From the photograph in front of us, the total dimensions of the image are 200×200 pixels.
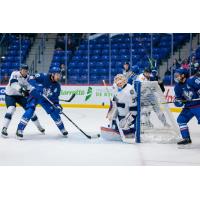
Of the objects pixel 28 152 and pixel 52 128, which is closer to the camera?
pixel 28 152

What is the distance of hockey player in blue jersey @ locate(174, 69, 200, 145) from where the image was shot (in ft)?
11.0

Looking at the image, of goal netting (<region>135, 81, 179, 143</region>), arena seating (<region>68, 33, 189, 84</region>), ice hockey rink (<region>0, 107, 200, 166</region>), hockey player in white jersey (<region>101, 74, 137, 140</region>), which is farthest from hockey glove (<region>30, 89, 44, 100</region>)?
arena seating (<region>68, 33, 189, 84</region>)

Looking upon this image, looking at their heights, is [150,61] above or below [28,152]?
above

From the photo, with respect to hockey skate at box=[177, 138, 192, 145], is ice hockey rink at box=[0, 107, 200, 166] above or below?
below

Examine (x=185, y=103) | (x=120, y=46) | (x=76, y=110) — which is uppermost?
(x=120, y=46)

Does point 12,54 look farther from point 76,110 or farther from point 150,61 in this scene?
point 150,61

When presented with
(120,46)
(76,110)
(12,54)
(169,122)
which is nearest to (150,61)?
(120,46)

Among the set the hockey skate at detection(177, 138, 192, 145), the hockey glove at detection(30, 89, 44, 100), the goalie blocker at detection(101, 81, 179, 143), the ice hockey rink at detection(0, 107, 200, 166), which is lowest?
the ice hockey rink at detection(0, 107, 200, 166)

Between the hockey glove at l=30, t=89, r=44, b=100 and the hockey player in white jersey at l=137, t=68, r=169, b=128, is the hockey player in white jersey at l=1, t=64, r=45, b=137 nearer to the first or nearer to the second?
the hockey glove at l=30, t=89, r=44, b=100

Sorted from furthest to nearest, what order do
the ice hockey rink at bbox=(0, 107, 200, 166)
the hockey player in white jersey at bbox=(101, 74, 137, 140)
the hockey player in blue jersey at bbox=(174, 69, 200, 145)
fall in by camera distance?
the hockey player in white jersey at bbox=(101, 74, 137, 140), the hockey player in blue jersey at bbox=(174, 69, 200, 145), the ice hockey rink at bbox=(0, 107, 200, 166)

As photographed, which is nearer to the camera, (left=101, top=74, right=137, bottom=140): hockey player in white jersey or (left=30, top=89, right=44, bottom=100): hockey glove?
(left=101, top=74, right=137, bottom=140): hockey player in white jersey
